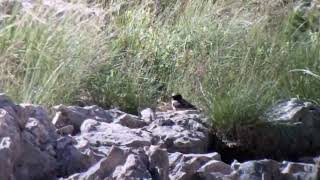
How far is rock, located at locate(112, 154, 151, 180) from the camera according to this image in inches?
125

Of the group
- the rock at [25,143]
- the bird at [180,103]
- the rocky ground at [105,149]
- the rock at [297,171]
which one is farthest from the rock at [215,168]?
the bird at [180,103]

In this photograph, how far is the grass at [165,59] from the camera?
202 inches

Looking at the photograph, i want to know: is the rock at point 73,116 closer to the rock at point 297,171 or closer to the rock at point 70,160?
the rock at point 70,160

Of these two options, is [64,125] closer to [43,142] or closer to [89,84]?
[43,142]

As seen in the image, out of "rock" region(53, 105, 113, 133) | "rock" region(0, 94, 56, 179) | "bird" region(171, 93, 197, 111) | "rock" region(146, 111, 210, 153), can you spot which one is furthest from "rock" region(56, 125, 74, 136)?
"bird" region(171, 93, 197, 111)

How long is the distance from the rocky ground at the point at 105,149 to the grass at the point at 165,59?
0.58 meters

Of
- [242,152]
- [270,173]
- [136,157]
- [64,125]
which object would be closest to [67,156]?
[136,157]

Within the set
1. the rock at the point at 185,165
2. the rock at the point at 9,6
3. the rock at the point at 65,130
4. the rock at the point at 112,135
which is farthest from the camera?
the rock at the point at 9,6

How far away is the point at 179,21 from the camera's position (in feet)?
22.7

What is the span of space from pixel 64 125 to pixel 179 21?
2.94 m

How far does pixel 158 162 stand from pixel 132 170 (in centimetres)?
19

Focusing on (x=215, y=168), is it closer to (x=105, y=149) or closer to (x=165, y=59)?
(x=105, y=149)

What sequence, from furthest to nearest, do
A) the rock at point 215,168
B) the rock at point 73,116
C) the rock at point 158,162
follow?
the rock at point 73,116, the rock at point 215,168, the rock at point 158,162

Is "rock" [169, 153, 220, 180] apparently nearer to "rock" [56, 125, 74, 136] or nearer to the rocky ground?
the rocky ground
